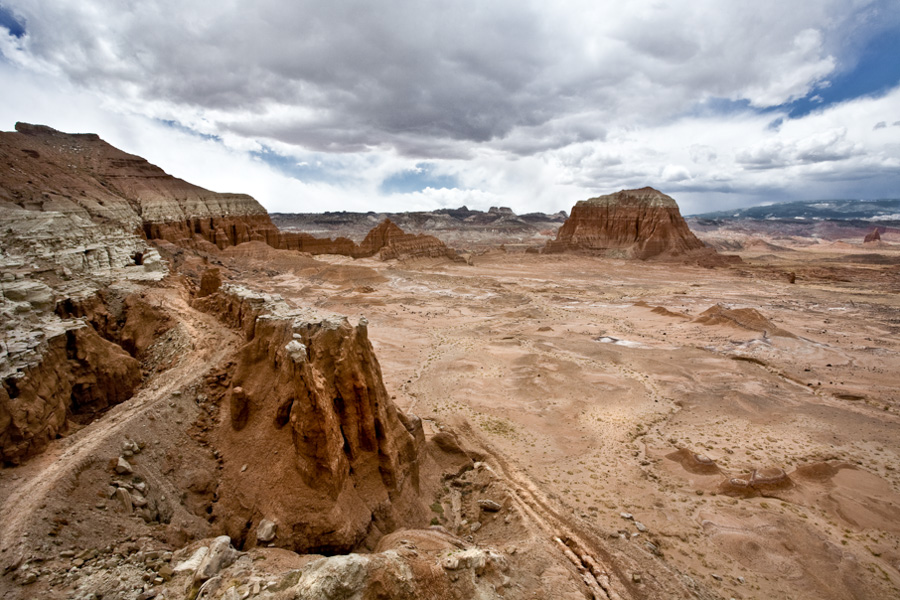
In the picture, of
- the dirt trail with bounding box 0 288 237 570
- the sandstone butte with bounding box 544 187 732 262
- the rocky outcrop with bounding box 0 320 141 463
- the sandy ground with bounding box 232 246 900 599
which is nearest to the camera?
the dirt trail with bounding box 0 288 237 570

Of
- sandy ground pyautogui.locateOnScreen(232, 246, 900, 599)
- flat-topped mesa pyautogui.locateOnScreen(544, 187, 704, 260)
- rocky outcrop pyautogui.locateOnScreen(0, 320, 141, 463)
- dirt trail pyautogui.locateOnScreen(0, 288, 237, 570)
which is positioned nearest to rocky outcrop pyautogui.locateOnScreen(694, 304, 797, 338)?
sandy ground pyautogui.locateOnScreen(232, 246, 900, 599)

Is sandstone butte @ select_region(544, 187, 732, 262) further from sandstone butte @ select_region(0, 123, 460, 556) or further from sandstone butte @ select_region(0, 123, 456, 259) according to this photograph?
sandstone butte @ select_region(0, 123, 460, 556)

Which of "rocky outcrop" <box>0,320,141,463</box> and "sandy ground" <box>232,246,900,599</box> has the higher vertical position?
"rocky outcrop" <box>0,320,141,463</box>

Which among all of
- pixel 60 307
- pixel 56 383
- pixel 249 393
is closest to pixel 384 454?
pixel 249 393

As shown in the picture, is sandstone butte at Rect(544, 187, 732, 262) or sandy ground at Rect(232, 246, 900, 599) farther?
sandstone butte at Rect(544, 187, 732, 262)

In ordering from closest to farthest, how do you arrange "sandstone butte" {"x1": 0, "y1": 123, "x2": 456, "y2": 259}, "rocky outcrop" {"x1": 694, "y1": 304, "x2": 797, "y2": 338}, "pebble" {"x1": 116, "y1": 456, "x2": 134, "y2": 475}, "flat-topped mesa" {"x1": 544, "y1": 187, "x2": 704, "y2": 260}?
"pebble" {"x1": 116, "y1": 456, "x2": 134, "y2": 475} < "sandstone butte" {"x1": 0, "y1": 123, "x2": 456, "y2": 259} < "rocky outcrop" {"x1": 694, "y1": 304, "x2": 797, "y2": 338} < "flat-topped mesa" {"x1": 544, "y1": 187, "x2": 704, "y2": 260}

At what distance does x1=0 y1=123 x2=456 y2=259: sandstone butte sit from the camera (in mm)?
24938

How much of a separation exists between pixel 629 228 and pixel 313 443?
90102 mm

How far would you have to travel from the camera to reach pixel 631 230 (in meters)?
85.9

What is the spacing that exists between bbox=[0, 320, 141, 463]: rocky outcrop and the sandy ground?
9.68 metres

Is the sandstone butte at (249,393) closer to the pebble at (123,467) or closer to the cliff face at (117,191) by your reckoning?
the pebble at (123,467)

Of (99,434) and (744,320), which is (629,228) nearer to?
(744,320)

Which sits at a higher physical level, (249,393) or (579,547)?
(249,393)

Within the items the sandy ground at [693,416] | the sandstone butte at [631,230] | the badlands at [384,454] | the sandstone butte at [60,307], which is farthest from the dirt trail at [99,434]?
the sandstone butte at [631,230]
